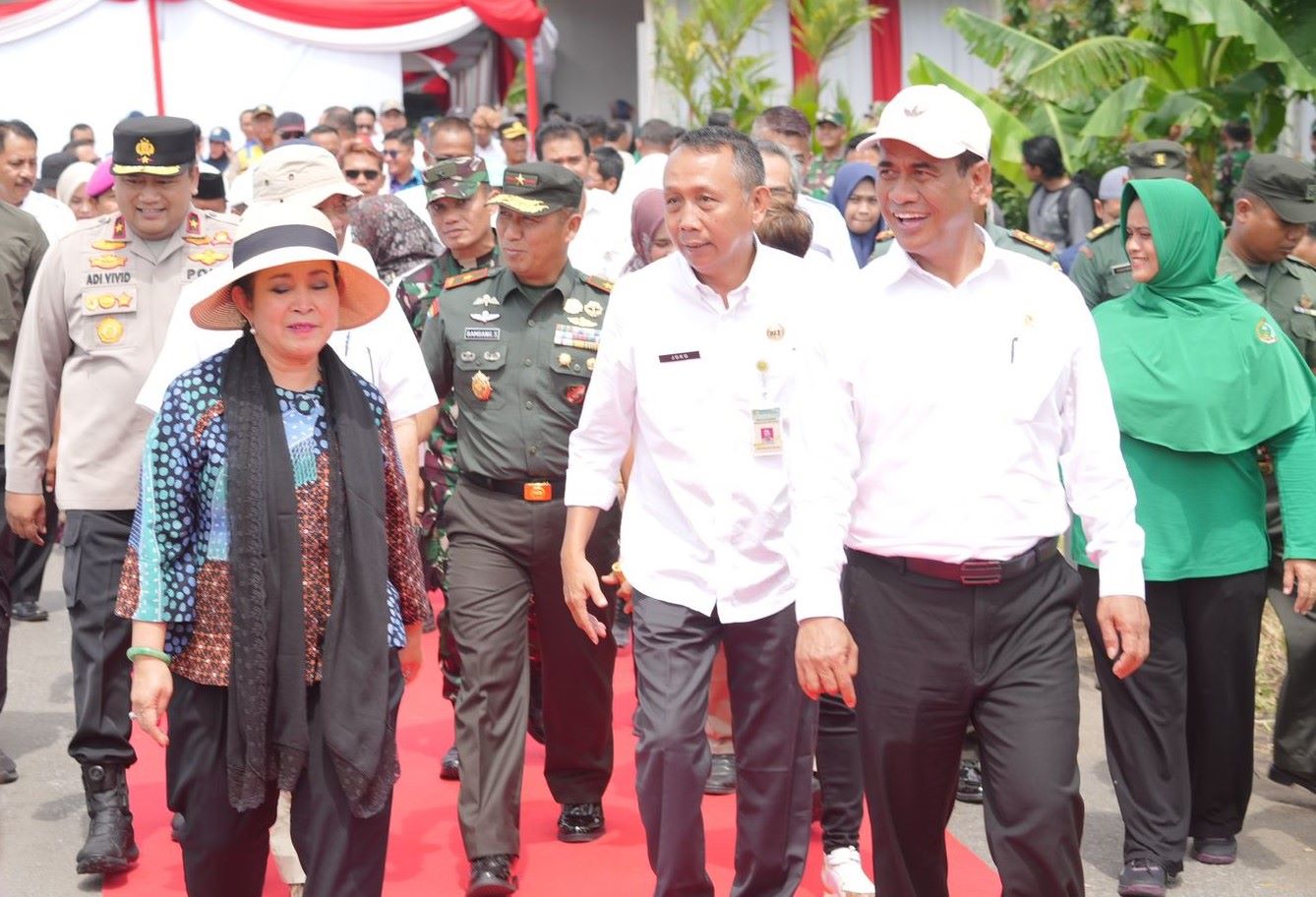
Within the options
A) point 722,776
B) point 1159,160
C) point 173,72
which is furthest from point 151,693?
point 173,72

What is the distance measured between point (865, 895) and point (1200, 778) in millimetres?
1330

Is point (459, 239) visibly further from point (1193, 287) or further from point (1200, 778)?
point (1200, 778)

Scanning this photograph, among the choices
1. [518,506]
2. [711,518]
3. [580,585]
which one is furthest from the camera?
[518,506]

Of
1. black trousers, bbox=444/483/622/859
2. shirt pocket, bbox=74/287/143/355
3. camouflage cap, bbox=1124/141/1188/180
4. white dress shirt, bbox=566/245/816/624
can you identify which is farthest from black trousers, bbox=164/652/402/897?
camouflage cap, bbox=1124/141/1188/180

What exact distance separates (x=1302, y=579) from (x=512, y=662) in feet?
8.71

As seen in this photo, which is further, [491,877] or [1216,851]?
[1216,851]

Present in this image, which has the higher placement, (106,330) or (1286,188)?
(1286,188)

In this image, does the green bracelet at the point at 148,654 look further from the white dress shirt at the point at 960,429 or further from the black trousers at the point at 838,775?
the black trousers at the point at 838,775

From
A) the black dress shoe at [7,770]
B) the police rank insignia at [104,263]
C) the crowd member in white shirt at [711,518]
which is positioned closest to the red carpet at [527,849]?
the black dress shoe at [7,770]

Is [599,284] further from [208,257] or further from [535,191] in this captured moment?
[208,257]

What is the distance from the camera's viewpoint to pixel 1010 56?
49.8ft

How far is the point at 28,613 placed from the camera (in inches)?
399

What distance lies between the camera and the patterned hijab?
8555mm

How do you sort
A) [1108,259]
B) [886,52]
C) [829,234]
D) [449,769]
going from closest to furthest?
[449,769], [829,234], [1108,259], [886,52]
